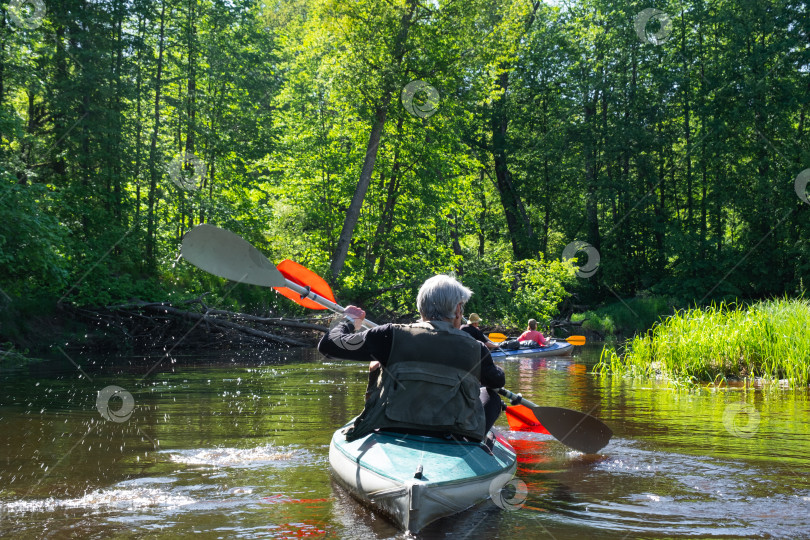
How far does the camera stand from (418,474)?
397cm

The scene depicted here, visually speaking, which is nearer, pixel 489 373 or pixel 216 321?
pixel 489 373

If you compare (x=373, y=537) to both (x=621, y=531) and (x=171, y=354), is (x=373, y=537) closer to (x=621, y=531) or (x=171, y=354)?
(x=621, y=531)

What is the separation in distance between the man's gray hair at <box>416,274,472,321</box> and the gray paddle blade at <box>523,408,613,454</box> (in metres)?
1.75

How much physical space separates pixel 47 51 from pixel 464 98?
12150mm

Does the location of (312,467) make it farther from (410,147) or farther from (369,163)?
(410,147)

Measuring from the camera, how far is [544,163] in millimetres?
33312

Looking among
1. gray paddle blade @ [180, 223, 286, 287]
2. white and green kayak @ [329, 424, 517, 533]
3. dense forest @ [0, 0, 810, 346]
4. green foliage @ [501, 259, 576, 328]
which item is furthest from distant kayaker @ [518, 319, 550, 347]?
white and green kayak @ [329, 424, 517, 533]

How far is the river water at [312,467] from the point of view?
412 cm

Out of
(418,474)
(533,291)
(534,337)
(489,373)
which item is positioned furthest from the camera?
(533,291)

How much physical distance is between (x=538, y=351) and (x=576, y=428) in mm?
10164

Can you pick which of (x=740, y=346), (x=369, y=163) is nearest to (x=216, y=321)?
(x=369, y=163)

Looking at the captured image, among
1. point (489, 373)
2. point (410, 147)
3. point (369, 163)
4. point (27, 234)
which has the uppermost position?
point (410, 147)

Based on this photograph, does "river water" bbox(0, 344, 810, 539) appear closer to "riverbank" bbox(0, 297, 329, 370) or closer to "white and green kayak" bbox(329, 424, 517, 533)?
"white and green kayak" bbox(329, 424, 517, 533)

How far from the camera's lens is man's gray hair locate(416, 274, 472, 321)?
4.57 m
